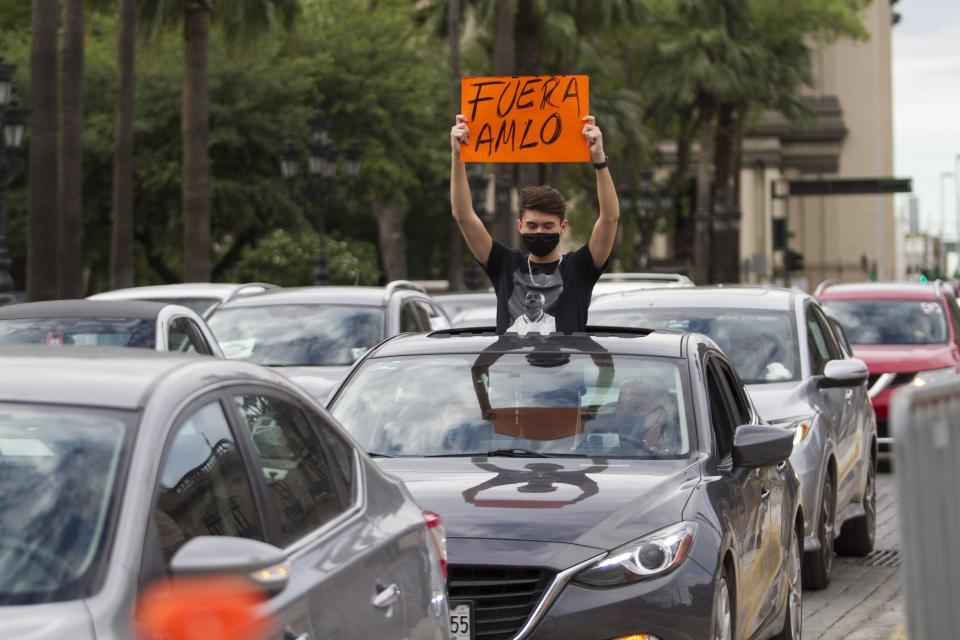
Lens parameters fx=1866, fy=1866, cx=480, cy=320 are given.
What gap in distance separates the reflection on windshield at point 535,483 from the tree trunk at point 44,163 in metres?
16.7

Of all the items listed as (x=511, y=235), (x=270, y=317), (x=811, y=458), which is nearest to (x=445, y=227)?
(x=511, y=235)

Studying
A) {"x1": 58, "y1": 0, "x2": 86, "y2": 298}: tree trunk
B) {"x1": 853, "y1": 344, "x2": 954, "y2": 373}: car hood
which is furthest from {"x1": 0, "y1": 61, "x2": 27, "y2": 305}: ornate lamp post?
{"x1": 853, "y1": 344, "x2": 954, "y2": 373}: car hood

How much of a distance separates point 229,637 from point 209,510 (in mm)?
666

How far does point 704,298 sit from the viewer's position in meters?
11.9

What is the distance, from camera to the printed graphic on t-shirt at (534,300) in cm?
846

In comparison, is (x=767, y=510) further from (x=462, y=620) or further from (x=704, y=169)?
(x=704, y=169)

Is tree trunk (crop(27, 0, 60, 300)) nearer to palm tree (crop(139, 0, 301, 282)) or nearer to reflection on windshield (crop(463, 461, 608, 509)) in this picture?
A: palm tree (crop(139, 0, 301, 282))

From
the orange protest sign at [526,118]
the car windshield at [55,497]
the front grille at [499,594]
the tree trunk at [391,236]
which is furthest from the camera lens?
the tree trunk at [391,236]

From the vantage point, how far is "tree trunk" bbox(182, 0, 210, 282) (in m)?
28.8

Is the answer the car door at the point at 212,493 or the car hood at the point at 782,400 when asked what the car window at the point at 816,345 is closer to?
the car hood at the point at 782,400

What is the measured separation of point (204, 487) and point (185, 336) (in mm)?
8103

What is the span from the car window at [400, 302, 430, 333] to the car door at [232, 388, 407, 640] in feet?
34.6

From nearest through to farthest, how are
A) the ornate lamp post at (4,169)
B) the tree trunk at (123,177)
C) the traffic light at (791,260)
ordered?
the ornate lamp post at (4,169) → the tree trunk at (123,177) → the traffic light at (791,260)

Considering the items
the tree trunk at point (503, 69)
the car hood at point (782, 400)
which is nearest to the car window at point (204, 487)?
the car hood at point (782, 400)
